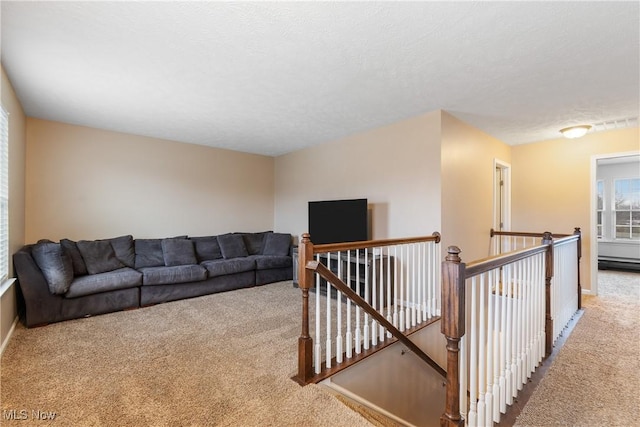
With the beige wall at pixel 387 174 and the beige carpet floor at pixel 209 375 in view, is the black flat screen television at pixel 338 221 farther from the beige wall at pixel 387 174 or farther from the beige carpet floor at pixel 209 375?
the beige carpet floor at pixel 209 375

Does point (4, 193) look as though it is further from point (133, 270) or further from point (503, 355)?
point (503, 355)

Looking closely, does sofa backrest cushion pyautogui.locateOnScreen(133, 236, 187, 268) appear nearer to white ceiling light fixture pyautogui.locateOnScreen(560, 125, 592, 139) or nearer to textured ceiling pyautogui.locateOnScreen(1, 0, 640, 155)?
textured ceiling pyautogui.locateOnScreen(1, 0, 640, 155)

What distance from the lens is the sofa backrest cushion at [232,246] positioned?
201 inches

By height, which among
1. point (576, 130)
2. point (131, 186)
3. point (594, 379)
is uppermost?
point (576, 130)

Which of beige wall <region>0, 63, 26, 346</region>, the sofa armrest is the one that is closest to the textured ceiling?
beige wall <region>0, 63, 26, 346</region>

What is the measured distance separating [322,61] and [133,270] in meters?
3.55

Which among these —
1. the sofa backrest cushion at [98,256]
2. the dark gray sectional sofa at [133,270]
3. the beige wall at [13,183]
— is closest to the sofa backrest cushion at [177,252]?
the dark gray sectional sofa at [133,270]

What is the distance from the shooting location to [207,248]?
16.5ft

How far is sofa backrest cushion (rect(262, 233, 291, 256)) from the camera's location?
5.40 metres

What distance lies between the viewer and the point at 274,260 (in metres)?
5.09

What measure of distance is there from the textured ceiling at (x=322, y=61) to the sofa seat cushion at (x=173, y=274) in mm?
2001

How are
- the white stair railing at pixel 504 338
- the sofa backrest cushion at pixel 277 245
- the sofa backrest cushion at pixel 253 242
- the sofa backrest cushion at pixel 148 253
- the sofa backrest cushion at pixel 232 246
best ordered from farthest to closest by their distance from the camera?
the sofa backrest cushion at pixel 253 242, the sofa backrest cushion at pixel 277 245, the sofa backrest cushion at pixel 232 246, the sofa backrest cushion at pixel 148 253, the white stair railing at pixel 504 338

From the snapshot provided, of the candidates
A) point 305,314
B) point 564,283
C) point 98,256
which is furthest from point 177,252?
point 564,283

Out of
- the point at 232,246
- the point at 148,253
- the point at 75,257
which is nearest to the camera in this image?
the point at 75,257
